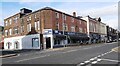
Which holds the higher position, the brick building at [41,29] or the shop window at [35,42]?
the brick building at [41,29]

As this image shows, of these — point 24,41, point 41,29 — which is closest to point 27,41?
point 24,41

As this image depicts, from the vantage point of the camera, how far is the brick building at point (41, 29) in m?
48.2

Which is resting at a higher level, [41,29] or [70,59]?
[41,29]

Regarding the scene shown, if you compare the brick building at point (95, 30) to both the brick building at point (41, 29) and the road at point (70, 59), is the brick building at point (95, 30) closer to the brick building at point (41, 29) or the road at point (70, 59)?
the brick building at point (41, 29)

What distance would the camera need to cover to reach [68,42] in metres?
55.1

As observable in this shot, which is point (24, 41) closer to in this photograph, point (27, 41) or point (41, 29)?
point (27, 41)

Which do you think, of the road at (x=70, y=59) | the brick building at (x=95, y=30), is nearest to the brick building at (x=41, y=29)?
the brick building at (x=95, y=30)

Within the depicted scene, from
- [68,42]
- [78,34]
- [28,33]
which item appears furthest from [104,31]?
[28,33]

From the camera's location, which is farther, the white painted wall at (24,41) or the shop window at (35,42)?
the white painted wall at (24,41)

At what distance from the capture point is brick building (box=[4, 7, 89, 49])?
158 feet

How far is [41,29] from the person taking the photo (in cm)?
4872

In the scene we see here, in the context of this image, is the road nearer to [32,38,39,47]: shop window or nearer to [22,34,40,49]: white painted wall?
[32,38,39,47]: shop window

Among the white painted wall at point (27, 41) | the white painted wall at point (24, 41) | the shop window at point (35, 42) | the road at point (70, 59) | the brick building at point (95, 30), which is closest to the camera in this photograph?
the road at point (70, 59)

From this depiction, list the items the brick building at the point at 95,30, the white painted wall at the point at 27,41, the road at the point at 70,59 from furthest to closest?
the brick building at the point at 95,30 < the white painted wall at the point at 27,41 < the road at the point at 70,59
